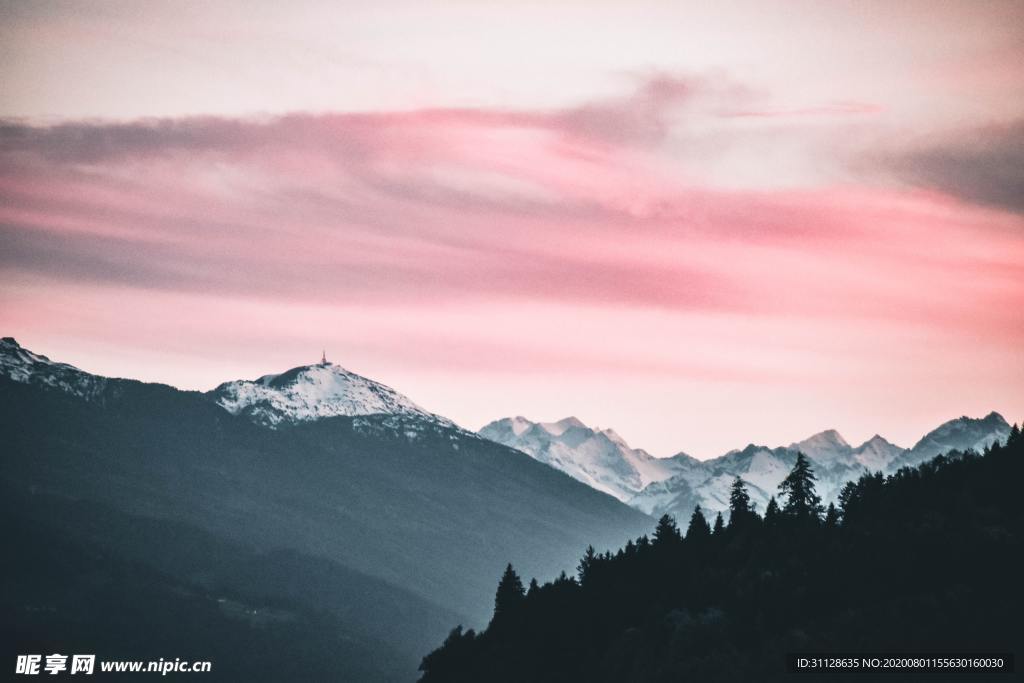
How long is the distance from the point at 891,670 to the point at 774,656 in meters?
18.5

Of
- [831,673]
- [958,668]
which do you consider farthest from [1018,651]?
[831,673]

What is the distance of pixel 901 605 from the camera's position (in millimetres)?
198750

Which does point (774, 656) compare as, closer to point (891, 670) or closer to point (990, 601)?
point (891, 670)

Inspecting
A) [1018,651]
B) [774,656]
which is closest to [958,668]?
[1018,651]

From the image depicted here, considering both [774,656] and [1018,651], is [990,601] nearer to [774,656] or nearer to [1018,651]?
[1018,651]

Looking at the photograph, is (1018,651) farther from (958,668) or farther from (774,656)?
(774,656)

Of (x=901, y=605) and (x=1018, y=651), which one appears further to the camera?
(x=901, y=605)

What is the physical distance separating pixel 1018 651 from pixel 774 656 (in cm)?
3356

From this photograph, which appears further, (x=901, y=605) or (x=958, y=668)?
(x=901, y=605)

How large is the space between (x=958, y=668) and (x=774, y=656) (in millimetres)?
26535

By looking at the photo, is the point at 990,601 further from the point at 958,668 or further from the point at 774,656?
the point at 774,656

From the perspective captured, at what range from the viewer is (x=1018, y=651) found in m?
186

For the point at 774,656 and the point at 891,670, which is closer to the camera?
the point at 891,670

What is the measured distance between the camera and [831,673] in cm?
19288
